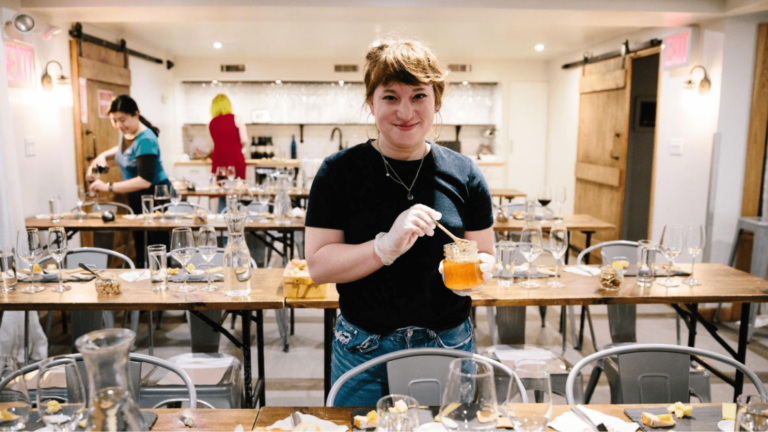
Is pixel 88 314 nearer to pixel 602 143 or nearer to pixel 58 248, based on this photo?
pixel 58 248

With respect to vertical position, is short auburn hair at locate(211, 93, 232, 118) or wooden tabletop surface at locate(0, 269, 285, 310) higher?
short auburn hair at locate(211, 93, 232, 118)

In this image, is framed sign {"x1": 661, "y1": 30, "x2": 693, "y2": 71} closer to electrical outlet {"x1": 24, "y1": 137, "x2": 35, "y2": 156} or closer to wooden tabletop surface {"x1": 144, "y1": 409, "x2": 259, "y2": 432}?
wooden tabletop surface {"x1": 144, "y1": 409, "x2": 259, "y2": 432}

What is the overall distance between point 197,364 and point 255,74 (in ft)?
24.5

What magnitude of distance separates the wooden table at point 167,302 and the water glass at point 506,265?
1.09 m

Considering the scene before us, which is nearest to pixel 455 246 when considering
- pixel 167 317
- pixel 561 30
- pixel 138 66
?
pixel 167 317

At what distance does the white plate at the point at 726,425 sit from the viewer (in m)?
1.34

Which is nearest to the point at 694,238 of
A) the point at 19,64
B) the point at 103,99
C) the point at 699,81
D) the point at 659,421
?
the point at 659,421

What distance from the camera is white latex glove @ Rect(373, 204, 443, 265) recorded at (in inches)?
53.0

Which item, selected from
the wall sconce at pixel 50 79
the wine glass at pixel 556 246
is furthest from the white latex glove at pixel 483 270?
the wall sconce at pixel 50 79

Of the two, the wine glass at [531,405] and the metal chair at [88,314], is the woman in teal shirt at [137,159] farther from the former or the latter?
the wine glass at [531,405]

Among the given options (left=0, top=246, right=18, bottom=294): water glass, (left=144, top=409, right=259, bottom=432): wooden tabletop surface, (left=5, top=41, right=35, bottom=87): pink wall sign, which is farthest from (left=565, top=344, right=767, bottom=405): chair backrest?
(left=5, top=41, right=35, bottom=87): pink wall sign

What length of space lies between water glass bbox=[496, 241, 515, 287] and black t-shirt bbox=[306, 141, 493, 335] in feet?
4.07

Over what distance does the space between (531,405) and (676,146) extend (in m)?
4.90

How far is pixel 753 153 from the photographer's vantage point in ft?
15.1
